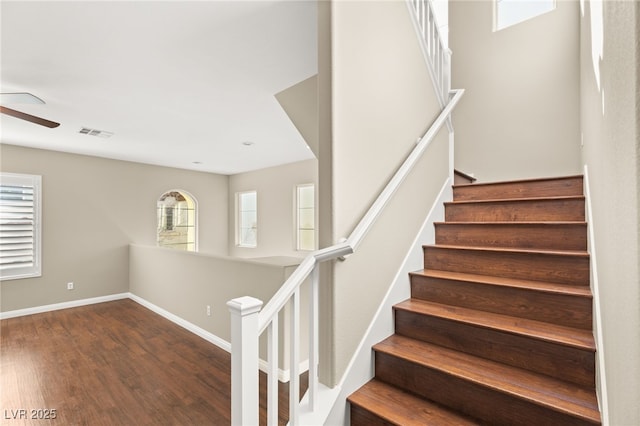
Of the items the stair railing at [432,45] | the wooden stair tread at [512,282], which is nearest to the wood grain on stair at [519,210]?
the wooden stair tread at [512,282]

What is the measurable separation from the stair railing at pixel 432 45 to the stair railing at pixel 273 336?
143 centimetres

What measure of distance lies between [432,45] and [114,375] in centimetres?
411

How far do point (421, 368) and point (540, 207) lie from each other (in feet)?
4.84

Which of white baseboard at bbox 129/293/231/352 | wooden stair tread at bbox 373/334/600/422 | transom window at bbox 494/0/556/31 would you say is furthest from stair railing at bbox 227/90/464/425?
transom window at bbox 494/0/556/31

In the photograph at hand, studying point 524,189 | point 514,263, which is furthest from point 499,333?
point 524,189

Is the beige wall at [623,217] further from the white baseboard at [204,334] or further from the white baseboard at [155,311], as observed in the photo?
the white baseboard at [155,311]

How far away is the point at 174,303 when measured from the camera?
4.26 metres

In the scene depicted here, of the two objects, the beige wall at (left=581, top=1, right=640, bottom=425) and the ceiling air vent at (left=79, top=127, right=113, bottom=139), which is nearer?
the beige wall at (left=581, top=1, right=640, bottom=425)

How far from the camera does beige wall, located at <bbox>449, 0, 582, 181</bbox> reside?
129 inches

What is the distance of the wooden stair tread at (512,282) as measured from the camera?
61.7 inches

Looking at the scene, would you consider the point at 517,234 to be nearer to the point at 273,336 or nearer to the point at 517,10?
the point at 273,336

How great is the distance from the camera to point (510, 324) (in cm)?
157

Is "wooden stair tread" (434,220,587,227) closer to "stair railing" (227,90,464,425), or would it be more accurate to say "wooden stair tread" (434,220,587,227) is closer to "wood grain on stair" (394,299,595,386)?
"wood grain on stair" (394,299,595,386)

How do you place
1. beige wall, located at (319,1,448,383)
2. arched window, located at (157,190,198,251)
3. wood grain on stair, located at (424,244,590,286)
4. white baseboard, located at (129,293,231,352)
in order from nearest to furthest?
beige wall, located at (319,1,448,383) < wood grain on stair, located at (424,244,590,286) < white baseboard, located at (129,293,231,352) < arched window, located at (157,190,198,251)
